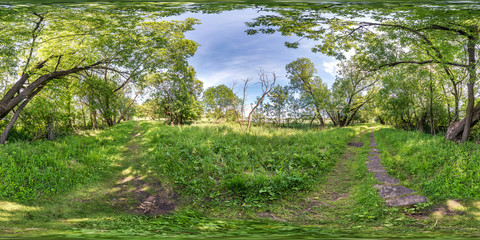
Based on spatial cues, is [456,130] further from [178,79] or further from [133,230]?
[133,230]

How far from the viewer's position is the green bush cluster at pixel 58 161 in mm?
2707

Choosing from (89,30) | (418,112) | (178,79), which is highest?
(89,30)

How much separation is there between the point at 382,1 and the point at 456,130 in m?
7.77

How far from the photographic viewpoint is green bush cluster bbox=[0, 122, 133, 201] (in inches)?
107

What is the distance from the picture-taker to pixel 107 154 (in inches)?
132

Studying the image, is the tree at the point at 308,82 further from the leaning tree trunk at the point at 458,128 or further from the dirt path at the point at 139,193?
the leaning tree trunk at the point at 458,128

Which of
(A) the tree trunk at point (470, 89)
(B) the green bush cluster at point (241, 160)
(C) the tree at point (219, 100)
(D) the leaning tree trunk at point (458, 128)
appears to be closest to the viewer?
(C) the tree at point (219, 100)

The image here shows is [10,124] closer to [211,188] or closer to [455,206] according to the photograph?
[211,188]

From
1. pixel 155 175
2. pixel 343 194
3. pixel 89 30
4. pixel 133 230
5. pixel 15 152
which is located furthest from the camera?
pixel 15 152

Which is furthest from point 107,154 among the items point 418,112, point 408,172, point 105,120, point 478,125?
point 418,112

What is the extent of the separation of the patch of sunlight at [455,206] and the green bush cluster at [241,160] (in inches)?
51.9

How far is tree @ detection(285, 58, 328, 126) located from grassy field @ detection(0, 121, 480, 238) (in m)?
0.41

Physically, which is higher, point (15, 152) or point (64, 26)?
point (64, 26)

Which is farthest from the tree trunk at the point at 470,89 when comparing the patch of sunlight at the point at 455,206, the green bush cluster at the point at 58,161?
the green bush cluster at the point at 58,161
